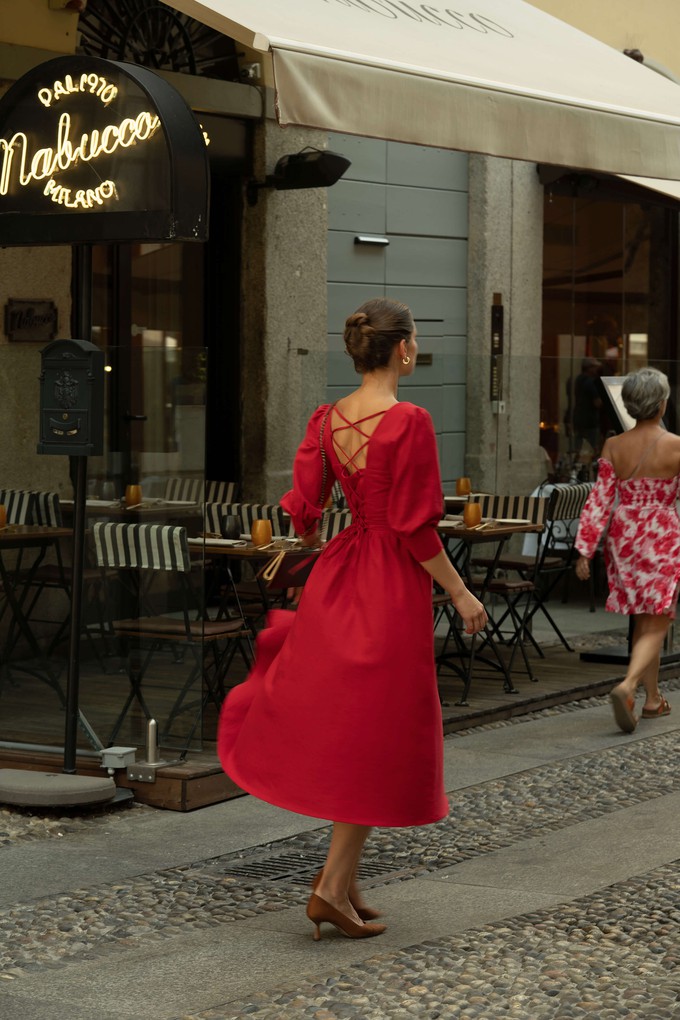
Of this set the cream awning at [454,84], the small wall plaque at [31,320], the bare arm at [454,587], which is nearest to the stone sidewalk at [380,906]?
the bare arm at [454,587]

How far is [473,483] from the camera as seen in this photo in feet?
36.4

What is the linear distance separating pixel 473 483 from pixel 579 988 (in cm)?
654

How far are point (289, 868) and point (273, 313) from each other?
6.61 m

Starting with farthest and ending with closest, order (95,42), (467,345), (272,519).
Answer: (467,345) < (95,42) < (272,519)

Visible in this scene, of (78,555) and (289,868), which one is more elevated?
(78,555)

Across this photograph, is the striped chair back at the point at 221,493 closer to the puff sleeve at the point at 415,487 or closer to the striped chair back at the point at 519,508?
the striped chair back at the point at 519,508

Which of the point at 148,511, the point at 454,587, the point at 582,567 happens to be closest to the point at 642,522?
the point at 582,567

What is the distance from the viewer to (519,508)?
1007 cm

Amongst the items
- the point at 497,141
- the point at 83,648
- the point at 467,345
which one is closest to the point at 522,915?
the point at 83,648

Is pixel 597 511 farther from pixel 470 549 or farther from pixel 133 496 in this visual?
pixel 133 496

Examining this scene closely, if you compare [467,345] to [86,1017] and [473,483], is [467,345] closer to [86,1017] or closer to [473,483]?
[473,483]

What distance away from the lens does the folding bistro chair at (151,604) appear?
713 centimetres

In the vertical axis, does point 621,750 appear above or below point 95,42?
below

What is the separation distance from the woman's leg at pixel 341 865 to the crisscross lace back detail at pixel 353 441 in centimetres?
108
